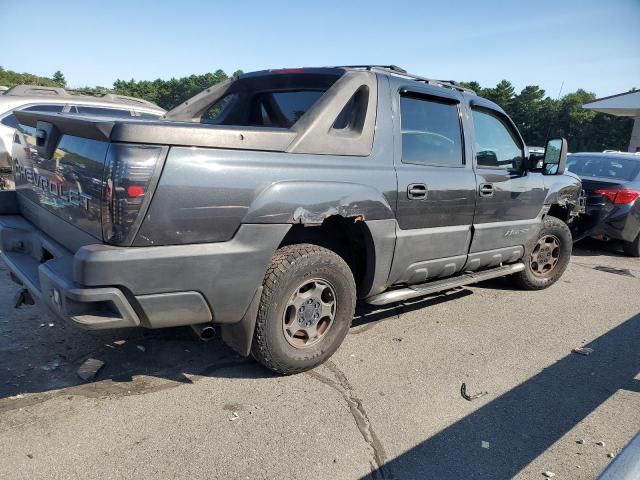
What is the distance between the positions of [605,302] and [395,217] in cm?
336

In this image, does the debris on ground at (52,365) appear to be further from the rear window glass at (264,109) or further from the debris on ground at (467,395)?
the debris on ground at (467,395)

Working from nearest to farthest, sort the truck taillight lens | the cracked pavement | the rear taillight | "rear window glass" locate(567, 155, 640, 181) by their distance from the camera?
the truck taillight lens → the cracked pavement → the rear taillight → "rear window glass" locate(567, 155, 640, 181)

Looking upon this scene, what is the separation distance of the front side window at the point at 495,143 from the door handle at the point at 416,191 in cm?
88

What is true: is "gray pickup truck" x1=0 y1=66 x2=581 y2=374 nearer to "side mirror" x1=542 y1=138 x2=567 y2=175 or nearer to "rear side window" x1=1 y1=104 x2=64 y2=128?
"side mirror" x1=542 y1=138 x2=567 y2=175

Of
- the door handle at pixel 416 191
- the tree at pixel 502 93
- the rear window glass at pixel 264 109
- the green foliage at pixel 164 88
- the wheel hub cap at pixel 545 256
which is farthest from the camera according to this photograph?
the green foliage at pixel 164 88

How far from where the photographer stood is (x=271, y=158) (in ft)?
8.89

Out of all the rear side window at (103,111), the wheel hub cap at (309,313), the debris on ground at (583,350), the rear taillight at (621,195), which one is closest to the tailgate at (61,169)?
the wheel hub cap at (309,313)

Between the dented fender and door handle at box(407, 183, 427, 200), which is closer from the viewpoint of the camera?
the dented fender

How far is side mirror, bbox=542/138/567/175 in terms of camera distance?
478 centimetres

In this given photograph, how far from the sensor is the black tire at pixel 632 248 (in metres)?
7.59

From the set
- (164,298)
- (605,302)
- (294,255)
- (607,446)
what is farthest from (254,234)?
(605,302)

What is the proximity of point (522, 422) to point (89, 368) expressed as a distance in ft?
8.87

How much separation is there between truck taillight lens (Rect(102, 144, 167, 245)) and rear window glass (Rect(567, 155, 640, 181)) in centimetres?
752

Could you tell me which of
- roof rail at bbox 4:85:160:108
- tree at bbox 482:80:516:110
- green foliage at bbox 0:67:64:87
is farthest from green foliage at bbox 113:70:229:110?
roof rail at bbox 4:85:160:108
